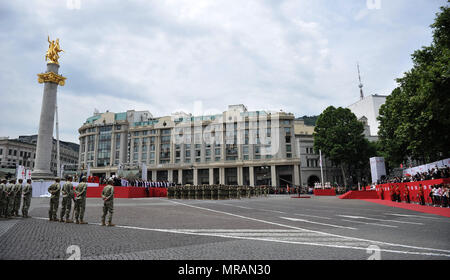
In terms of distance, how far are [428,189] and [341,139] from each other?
104 ft

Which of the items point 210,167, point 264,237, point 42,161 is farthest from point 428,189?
point 210,167

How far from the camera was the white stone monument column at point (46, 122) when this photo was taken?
3478 centimetres

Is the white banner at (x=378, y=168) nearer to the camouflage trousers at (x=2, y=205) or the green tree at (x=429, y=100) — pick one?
the green tree at (x=429, y=100)

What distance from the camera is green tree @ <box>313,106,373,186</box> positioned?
52156 millimetres

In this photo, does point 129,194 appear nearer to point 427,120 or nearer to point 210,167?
point 427,120

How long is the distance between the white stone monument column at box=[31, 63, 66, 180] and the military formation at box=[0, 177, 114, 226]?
79.8ft

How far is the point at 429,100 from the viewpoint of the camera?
57.4ft

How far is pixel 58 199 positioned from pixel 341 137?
165 ft

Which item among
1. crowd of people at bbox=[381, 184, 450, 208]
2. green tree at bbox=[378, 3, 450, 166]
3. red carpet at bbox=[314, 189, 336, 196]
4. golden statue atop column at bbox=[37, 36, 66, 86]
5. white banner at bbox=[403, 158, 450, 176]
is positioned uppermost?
golden statue atop column at bbox=[37, 36, 66, 86]

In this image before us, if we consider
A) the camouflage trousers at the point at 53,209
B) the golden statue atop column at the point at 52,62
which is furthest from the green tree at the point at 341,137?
the camouflage trousers at the point at 53,209

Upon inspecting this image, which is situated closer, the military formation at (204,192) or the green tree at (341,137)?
the military formation at (204,192)

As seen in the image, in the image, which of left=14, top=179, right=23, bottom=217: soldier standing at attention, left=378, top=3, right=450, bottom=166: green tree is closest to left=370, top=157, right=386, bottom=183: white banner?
left=378, top=3, right=450, bottom=166: green tree

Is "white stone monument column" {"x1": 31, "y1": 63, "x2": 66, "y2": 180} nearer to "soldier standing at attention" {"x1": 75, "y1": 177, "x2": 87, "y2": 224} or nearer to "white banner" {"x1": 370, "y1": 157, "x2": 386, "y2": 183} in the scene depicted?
"soldier standing at attention" {"x1": 75, "y1": 177, "x2": 87, "y2": 224}

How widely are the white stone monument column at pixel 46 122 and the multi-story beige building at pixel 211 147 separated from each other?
2580 cm
